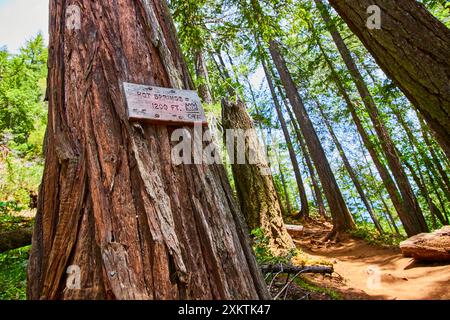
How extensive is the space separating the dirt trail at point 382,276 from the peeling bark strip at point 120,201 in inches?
145

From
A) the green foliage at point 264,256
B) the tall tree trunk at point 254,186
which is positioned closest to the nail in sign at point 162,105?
the green foliage at point 264,256

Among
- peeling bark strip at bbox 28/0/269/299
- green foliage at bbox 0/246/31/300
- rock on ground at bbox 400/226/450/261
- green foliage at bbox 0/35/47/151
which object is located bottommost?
rock on ground at bbox 400/226/450/261

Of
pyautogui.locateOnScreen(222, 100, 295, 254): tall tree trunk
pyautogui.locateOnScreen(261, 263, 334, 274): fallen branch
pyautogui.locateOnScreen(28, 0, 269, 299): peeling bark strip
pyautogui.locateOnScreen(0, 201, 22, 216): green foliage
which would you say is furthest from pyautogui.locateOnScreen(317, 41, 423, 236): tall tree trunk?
pyautogui.locateOnScreen(0, 201, 22, 216): green foliage

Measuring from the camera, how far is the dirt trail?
431cm

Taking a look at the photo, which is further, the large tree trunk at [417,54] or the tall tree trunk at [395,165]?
the tall tree trunk at [395,165]

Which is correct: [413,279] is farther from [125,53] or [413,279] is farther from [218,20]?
[218,20]

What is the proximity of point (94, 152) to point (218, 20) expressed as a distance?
654 centimetres

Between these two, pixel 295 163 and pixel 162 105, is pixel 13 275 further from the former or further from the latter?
pixel 295 163

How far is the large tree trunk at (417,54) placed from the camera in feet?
6.41

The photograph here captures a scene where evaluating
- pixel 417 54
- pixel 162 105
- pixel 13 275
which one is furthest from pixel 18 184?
pixel 417 54

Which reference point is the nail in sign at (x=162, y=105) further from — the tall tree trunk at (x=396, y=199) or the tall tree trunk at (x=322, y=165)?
the tall tree trunk at (x=322, y=165)

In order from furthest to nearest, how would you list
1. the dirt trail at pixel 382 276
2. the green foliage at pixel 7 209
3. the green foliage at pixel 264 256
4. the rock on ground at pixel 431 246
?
the green foliage at pixel 7 209 → the rock on ground at pixel 431 246 → the dirt trail at pixel 382 276 → the green foliage at pixel 264 256

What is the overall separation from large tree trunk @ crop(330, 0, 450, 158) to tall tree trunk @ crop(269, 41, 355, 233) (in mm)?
8427

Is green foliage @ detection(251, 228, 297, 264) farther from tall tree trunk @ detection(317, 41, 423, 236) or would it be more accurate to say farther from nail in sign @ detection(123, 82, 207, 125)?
tall tree trunk @ detection(317, 41, 423, 236)
